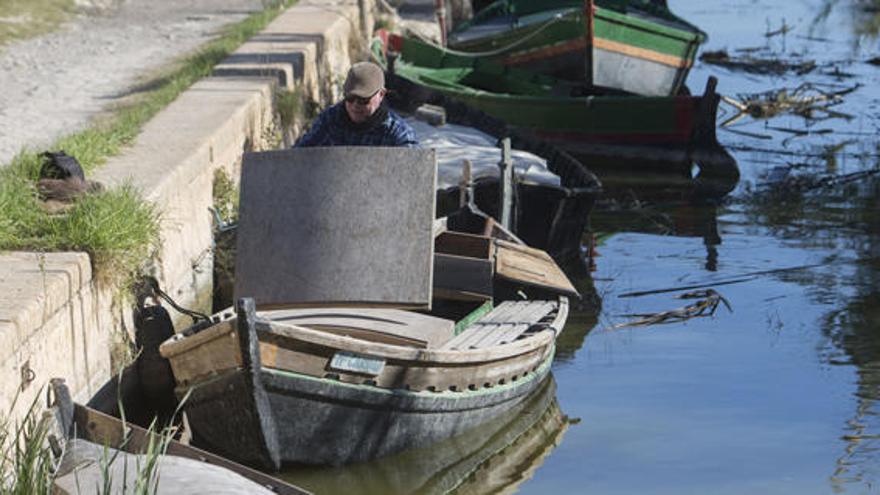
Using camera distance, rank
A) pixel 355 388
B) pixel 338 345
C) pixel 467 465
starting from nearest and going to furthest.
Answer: pixel 338 345, pixel 355 388, pixel 467 465

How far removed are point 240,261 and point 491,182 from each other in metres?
4.16

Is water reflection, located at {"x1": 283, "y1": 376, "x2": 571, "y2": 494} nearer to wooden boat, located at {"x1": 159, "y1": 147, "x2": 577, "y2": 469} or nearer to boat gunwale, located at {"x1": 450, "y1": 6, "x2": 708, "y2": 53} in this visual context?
wooden boat, located at {"x1": 159, "y1": 147, "x2": 577, "y2": 469}

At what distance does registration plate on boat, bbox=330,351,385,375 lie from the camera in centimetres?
839

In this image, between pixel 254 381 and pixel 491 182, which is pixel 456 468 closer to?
pixel 254 381

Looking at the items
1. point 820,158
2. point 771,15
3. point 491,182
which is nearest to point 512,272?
point 491,182

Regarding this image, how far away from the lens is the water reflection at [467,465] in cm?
885

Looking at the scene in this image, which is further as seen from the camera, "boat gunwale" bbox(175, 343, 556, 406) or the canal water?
the canal water

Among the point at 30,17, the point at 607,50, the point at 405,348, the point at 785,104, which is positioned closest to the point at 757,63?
the point at 785,104

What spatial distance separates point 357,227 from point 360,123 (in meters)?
1.50

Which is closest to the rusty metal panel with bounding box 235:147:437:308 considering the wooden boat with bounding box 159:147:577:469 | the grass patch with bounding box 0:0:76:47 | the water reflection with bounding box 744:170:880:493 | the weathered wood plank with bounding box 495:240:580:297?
the wooden boat with bounding box 159:147:577:469

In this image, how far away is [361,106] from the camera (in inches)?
390

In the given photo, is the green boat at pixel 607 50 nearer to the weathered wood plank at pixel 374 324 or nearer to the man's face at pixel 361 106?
the man's face at pixel 361 106

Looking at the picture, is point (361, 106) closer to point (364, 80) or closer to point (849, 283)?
point (364, 80)

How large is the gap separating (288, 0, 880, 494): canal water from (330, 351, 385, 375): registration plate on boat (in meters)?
0.73
